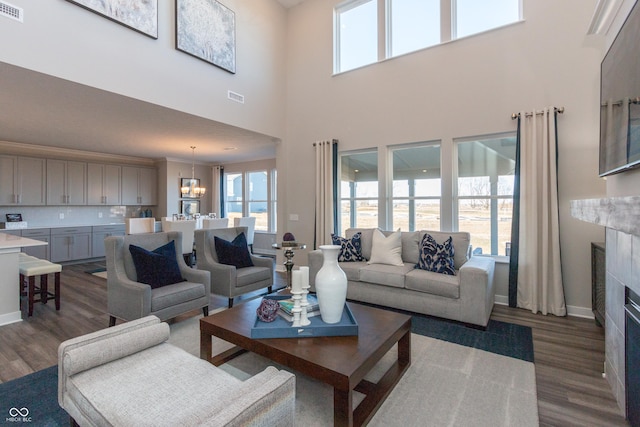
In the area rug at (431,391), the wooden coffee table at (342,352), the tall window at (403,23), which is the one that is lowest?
the area rug at (431,391)

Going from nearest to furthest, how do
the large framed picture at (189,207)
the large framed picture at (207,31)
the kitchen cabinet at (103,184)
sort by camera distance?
the large framed picture at (207,31) < the kitchen cabinet at (103,184) < the large framed picture at (189,207)

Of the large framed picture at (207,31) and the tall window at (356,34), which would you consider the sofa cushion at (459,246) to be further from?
the large framed picture at (207,31)

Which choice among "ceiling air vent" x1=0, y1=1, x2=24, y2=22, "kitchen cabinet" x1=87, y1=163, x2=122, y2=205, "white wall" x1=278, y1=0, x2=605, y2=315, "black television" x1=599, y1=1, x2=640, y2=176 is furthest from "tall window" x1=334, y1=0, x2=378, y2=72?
"kitchen cabinet" x1=87, y1=163, x2=122, y2=205

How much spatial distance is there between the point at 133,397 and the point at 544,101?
4.79m

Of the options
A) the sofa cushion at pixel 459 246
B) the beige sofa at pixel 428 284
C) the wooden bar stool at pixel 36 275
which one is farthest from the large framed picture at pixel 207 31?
the sofa cushion at pixel 459 246

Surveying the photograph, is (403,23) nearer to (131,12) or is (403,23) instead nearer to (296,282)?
(131,12)

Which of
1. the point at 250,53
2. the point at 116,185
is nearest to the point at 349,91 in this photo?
the point at 250,53

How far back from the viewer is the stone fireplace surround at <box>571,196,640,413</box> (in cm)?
139

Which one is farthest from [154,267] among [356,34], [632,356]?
[356,34]

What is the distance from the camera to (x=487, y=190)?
13.7 ft

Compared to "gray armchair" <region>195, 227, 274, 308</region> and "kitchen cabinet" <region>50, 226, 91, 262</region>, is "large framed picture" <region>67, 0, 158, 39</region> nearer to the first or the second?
"gray armchair" <region>195, 227, 274, 308</region>

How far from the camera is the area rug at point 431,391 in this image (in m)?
1.80

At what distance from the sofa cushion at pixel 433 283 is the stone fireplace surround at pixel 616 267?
1.21 meters

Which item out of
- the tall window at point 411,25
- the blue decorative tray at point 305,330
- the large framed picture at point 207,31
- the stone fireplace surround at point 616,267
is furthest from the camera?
the tall window at point 411,25
